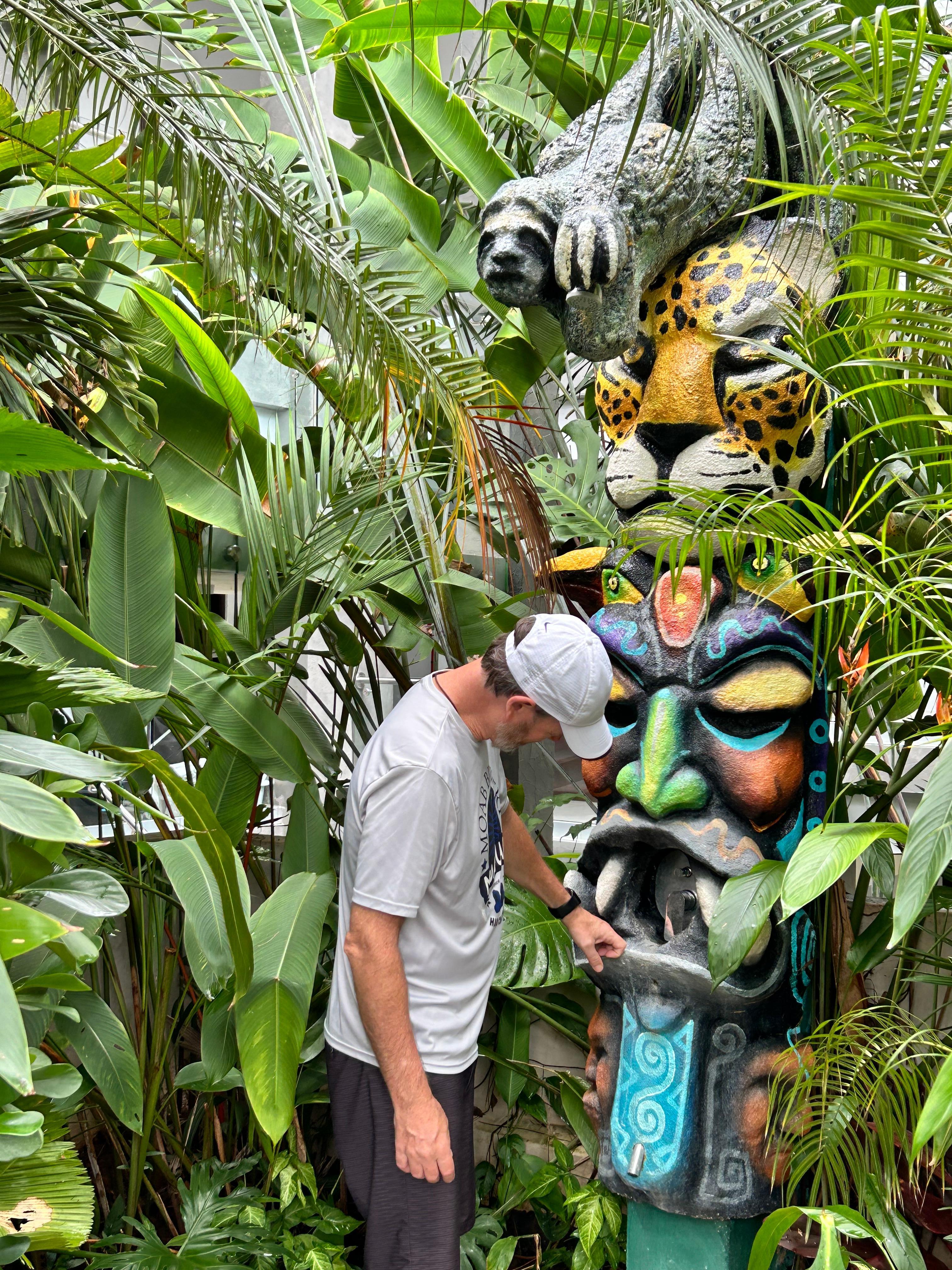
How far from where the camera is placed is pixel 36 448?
1512 millimetres

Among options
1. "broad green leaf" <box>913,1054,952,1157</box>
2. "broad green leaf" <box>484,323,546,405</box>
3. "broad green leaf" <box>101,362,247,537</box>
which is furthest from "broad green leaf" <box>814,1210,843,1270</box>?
"broad green leaf" <box>484,323,546,405</box>

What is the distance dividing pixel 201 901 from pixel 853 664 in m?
1.30

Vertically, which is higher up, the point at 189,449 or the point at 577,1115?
the point at 189,449

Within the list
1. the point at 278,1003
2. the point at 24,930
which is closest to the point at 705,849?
the point at 278,1003

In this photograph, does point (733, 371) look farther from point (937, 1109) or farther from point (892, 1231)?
point (892, 1231)

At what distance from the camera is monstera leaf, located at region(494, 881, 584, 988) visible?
103 inches

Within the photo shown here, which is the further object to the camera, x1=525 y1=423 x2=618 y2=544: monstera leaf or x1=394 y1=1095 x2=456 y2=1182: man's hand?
x1=525 y1=423 x2=618 y2=544: monstera leaf

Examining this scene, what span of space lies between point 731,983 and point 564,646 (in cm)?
66

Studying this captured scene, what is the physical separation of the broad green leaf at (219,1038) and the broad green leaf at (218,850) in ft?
0.60

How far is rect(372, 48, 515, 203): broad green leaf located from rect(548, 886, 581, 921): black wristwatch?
1904mm

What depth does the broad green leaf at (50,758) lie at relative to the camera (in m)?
1.38

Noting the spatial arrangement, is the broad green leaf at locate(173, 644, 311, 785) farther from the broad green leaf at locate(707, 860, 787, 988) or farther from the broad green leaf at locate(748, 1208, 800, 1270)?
the broad green leaf at locate(748, 1208, 800, 1270)

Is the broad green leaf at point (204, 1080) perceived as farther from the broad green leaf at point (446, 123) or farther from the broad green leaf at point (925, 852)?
the broad green leaf at point (446, 123)

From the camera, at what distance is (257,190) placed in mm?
2041
